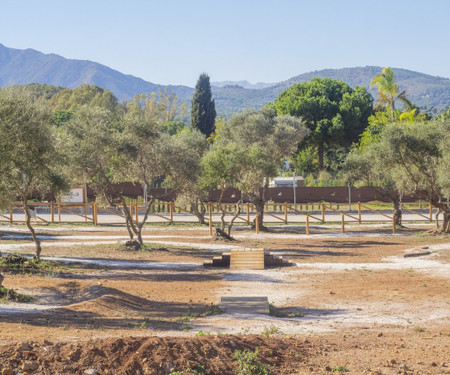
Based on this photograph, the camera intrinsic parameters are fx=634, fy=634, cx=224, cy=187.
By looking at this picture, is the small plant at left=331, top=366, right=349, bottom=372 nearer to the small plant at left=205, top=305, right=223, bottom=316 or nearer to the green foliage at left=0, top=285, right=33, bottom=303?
the small plant at left=205, top=305, right=223, bottom=316

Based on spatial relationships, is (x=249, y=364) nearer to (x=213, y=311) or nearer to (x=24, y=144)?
(x=213, y=311)

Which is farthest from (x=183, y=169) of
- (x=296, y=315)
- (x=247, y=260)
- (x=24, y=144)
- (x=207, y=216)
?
(x=207, y=216)

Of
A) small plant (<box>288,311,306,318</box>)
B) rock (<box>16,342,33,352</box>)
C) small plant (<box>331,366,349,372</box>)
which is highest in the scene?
rock (<box>16,342,33,352</box>)

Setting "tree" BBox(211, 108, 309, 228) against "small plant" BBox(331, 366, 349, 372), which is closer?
"small plant" BBox(331, 366, 349, 372)

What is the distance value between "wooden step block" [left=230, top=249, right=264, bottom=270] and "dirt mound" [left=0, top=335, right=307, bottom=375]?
535 inches

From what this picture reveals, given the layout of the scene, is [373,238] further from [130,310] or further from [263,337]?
[263,337]

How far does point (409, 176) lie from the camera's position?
118 feet

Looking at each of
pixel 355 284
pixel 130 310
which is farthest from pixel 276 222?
pixel 130 310

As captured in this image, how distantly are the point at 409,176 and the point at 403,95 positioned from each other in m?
38.6

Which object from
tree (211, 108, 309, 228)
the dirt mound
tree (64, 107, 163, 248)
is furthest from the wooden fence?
the dirt mound

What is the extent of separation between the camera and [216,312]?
1483 centimetres

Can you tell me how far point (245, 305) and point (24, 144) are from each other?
938cm

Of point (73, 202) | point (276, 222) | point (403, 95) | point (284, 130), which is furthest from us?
point (403, 95)

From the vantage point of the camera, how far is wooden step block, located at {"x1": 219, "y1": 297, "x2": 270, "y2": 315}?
585 inches
